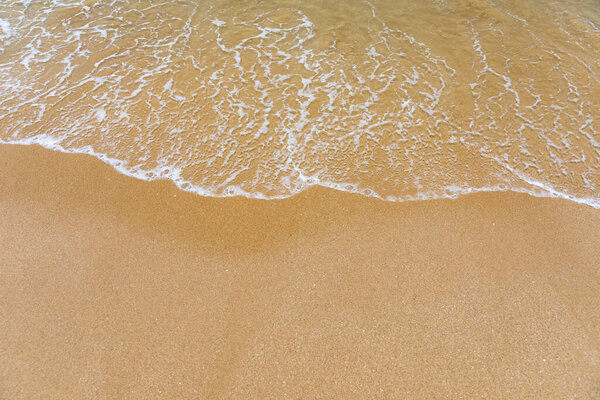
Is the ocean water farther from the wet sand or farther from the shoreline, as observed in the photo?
the wet sand

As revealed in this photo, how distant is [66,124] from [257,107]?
272 centimetres

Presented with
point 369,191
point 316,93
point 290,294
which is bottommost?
point 290,294

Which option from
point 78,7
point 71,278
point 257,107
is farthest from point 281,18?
point 71,278

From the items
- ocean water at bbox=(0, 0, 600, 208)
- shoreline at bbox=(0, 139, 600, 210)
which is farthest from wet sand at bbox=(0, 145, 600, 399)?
ocean water at bbox=(0, 0, 600, 208)

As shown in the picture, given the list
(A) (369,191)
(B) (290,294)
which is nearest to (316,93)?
(A) (369,191)

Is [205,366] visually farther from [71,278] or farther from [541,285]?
[541,285]

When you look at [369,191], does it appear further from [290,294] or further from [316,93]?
[316,93]

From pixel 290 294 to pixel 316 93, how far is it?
3.44 meters

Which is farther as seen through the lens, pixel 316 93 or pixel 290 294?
pixel 316 93

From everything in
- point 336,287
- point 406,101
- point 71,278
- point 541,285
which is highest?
point 406,101

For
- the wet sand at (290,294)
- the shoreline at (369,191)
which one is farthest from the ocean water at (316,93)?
the wet sand at (290,294)

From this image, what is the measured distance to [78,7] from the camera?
7.76 metres

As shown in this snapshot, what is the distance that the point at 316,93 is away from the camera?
559cm

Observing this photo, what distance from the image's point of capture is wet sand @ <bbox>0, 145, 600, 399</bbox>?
2865mm
